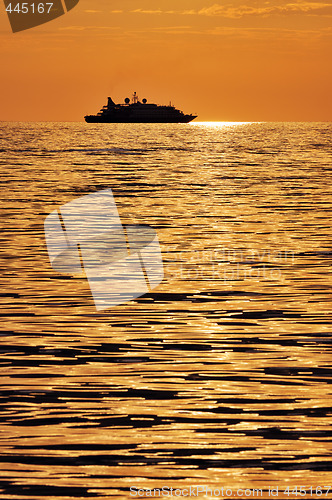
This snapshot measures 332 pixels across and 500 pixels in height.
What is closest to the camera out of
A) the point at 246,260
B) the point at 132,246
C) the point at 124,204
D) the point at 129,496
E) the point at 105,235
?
the point at 129,496

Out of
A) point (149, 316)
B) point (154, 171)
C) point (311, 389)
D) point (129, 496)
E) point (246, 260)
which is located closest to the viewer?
point (129, 496)

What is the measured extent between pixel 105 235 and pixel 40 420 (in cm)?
1460

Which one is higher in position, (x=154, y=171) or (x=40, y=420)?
(x=40, y=420)

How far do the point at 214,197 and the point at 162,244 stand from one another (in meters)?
15.1

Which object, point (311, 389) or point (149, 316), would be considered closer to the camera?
point (311, 389)

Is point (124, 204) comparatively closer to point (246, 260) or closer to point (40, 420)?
point (246, 260)

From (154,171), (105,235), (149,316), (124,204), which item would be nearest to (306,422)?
(149,316)

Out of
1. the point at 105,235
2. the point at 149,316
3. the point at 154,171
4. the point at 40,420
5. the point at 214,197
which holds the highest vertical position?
the point at 40,420

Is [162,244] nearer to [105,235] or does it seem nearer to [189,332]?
[105,235]

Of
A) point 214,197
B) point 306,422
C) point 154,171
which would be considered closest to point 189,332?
point 306,422

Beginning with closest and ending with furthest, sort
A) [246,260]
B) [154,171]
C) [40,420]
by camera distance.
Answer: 1. [40,420]
2. [246,260]
3. [154,171]

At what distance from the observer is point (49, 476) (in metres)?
7.51

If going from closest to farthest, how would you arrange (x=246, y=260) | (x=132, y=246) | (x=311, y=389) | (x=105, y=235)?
(x=311, y=389) → (x=246, y=260) → (x=132, y=246) → (x=105, y=235)

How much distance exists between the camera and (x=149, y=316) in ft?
44.6
